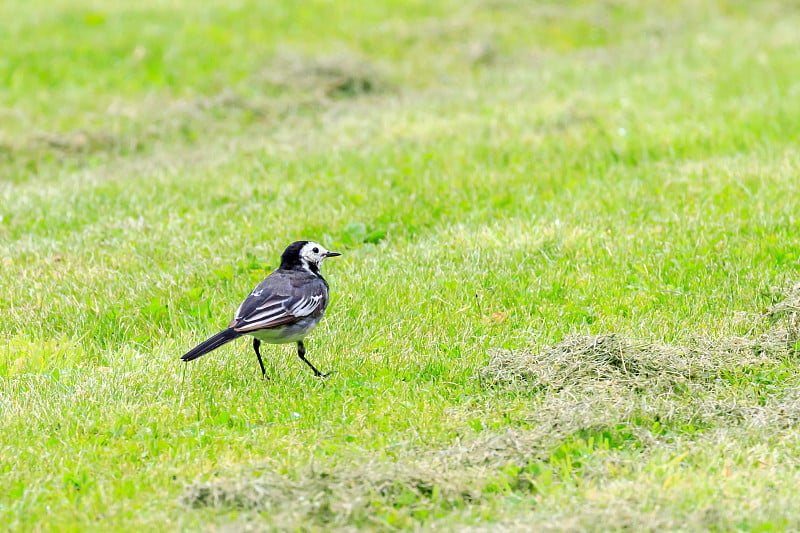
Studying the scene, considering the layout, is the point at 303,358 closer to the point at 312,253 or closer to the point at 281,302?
the point at 281,302

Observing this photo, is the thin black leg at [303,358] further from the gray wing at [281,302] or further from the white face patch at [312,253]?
the white face patch at [312,253]

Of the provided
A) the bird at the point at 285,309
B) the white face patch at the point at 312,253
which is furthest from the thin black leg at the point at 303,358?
the white face patch at the point at 312,253

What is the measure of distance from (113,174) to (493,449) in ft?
29.0

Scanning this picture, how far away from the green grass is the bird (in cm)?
37

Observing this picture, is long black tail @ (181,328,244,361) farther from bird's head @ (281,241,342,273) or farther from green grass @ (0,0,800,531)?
bird's head @ (281,241,342,273)

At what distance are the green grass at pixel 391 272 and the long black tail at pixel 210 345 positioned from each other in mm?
401

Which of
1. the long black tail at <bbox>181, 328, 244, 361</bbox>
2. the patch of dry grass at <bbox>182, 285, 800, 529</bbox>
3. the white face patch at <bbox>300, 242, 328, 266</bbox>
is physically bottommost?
the patch of dry grass at <bbox>182, 285, 800, 529</bbox>

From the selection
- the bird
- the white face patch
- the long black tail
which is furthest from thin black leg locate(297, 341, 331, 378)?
the white face patch

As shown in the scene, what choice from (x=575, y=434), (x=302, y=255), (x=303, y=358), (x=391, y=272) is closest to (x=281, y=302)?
(x=303, y=358)

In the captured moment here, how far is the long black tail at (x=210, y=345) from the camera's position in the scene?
6770 millimetres

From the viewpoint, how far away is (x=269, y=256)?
9906mm

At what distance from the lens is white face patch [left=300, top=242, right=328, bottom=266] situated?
812 centimetres

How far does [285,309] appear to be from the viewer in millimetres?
7285

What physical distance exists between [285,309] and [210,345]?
69cm
